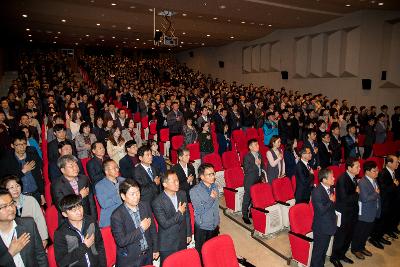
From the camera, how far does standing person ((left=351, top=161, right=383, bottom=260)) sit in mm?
4125

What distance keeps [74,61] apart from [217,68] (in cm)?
1174

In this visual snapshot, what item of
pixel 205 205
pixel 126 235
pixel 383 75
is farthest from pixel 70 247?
pixel 383 75

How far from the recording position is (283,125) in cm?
793

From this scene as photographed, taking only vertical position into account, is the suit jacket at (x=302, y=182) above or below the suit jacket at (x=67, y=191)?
below

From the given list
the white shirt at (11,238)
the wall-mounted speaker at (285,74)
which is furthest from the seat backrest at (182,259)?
the wall-mounted speaker at (285,74)

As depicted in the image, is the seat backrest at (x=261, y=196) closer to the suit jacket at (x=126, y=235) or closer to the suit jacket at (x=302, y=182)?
the suit jacket at (x=302, y=182)

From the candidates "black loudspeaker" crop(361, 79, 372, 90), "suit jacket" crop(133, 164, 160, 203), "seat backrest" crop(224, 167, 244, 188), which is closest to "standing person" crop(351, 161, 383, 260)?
"seat backrest" crop(224, 167, 244, 188)

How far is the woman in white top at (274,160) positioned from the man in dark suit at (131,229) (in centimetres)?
293

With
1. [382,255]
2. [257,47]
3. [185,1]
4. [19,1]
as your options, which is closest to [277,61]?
[257,47]

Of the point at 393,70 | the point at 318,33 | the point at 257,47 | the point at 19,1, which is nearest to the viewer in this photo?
the point at 19,1

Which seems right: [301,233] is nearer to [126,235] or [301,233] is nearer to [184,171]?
[184,171]

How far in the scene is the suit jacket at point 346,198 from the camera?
396 centimetres

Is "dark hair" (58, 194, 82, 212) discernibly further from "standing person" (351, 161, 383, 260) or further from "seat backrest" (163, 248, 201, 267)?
"standing person" (351, 161, 383, 260)

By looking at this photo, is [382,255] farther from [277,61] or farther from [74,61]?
[74,61]
